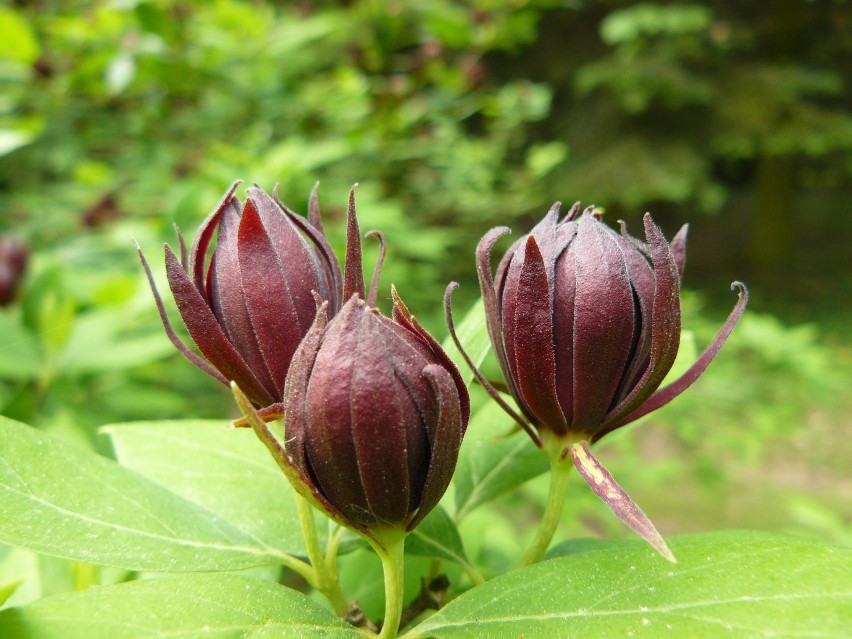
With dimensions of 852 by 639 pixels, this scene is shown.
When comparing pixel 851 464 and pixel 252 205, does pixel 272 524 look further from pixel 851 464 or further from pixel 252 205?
pixel 851 464

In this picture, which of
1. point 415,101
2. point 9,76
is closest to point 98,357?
point 9,76

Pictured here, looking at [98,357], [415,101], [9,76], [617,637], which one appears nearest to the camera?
[617,637]

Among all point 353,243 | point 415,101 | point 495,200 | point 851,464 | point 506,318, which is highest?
point 353,243

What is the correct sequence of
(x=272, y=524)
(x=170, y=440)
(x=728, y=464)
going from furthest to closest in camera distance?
(x=728, y=464) < (x=170, y=440) < (x=272, y=524)

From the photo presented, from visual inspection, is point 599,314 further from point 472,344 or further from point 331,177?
point 331,177

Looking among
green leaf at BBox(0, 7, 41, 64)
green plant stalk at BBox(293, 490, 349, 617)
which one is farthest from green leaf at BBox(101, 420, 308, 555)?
green leaf at BBox(0, 7, 41, 64)

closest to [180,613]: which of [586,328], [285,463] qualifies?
[285,463]
